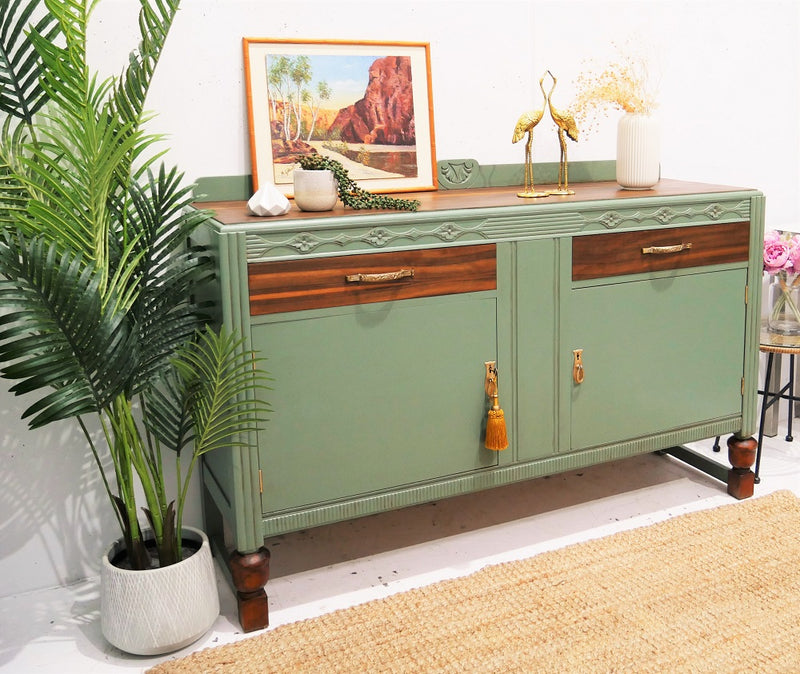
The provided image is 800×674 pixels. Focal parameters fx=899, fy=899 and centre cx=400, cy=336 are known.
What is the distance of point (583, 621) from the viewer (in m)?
2.24

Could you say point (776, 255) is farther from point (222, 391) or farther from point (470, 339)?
point (222, 391)

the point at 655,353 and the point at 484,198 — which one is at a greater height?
the point at 484,198

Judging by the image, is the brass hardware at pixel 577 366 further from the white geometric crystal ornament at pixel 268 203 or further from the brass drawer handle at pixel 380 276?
the white geometric crystal ornament at pixel 268 203

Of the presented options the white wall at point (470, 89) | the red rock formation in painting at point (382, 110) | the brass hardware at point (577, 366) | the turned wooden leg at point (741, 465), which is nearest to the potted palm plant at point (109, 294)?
the white wall at point (470, 89)

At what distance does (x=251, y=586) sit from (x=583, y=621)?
0.83m

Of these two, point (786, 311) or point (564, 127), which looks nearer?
point (564, 127)

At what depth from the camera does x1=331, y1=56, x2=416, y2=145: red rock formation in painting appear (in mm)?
2701

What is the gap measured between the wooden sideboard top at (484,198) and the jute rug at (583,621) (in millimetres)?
1008

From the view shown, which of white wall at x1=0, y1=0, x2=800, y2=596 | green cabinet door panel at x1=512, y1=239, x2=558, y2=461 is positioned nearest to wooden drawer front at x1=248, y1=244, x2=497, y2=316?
green cabinet door panel at x1=512, y1=239, x2=558, y2=461

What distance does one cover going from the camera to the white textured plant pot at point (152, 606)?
83.5 inches

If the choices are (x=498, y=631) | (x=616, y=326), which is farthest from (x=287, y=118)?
(x=498, y=631)

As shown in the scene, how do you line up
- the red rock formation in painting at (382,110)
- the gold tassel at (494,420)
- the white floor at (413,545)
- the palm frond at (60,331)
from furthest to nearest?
the red rock formation in painting at (382,110), the gold tassel at (494,420), the white floor at (413,545), the palm frond at (60,331)

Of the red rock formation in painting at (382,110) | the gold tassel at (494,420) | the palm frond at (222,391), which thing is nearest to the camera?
the palm frond at (222,391)

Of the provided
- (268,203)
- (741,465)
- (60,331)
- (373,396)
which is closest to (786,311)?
(741,465)
